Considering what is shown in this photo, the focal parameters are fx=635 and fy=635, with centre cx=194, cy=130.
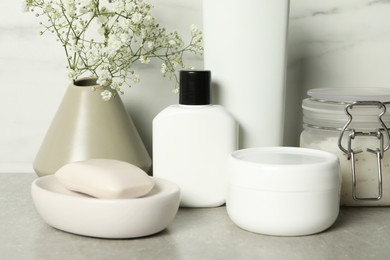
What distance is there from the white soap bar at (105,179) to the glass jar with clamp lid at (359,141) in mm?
209

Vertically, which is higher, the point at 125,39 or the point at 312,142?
the point at 125,39

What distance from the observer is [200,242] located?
548mm

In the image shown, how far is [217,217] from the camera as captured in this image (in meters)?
0.63

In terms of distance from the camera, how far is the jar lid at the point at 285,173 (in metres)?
0.54

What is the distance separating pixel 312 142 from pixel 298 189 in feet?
0.47

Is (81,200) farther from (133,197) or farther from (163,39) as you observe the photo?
(163,39)

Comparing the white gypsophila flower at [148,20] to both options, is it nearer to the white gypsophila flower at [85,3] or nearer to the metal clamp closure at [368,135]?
the white gypsophila flower at [85,3]

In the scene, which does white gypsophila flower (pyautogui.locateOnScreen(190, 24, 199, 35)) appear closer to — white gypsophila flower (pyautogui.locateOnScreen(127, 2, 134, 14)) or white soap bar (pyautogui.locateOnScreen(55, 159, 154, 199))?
white gypsophila flower (pyautogui.locateOnScreen(127, 2, 134, 14))

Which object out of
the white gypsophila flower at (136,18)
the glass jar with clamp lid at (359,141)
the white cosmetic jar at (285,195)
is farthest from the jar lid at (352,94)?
the white gypsophila flower at (136,18)

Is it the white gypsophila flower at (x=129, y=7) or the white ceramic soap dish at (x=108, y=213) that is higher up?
the white gypsophila flower at (x=129, y=7)

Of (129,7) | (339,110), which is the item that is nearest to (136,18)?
(129,7)

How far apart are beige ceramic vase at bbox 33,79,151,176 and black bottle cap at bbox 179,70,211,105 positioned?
9 cm

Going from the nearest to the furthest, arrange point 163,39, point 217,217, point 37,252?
point 37,252
point 217,217
point 163,39

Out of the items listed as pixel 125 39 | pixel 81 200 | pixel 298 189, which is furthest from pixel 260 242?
pixel 125 39
